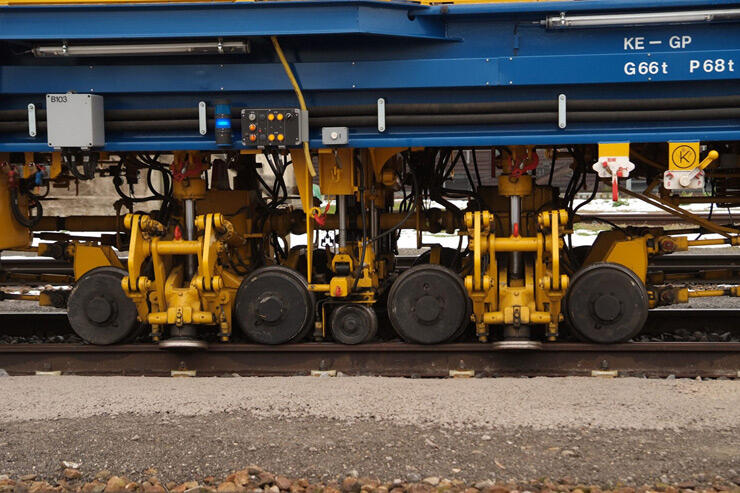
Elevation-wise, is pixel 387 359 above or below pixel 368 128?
below

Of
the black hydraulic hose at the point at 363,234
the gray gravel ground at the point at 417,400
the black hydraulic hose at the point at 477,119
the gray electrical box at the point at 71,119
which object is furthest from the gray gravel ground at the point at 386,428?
the black hydraulic hose at the point at 477,119

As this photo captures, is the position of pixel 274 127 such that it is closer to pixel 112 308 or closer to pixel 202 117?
pixel 202 117

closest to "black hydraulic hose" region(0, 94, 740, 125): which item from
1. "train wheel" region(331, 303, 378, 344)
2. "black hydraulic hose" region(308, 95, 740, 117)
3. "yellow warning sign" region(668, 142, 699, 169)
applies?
"black hydraulic hose" region(308, 95, 740, 117)

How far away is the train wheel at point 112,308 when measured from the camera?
20.8 feet

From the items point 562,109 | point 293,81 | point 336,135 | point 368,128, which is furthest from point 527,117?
point 293,81

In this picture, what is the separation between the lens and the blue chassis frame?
5465 millimetres

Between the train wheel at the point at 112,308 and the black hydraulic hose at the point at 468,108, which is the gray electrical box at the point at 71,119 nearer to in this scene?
the black hydraulic hose at the point at 468,108

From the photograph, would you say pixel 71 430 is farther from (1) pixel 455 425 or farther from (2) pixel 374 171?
(2) pixel 374 171

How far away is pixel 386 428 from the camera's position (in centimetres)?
432

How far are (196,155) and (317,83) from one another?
46.0 inches

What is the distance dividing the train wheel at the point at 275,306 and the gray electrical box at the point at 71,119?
157cm

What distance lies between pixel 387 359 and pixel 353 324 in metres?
0.37

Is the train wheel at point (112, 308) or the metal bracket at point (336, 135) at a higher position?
the metal bracket at point (336, 135)

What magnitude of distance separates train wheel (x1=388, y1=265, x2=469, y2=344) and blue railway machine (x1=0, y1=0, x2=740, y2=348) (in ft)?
0.05
